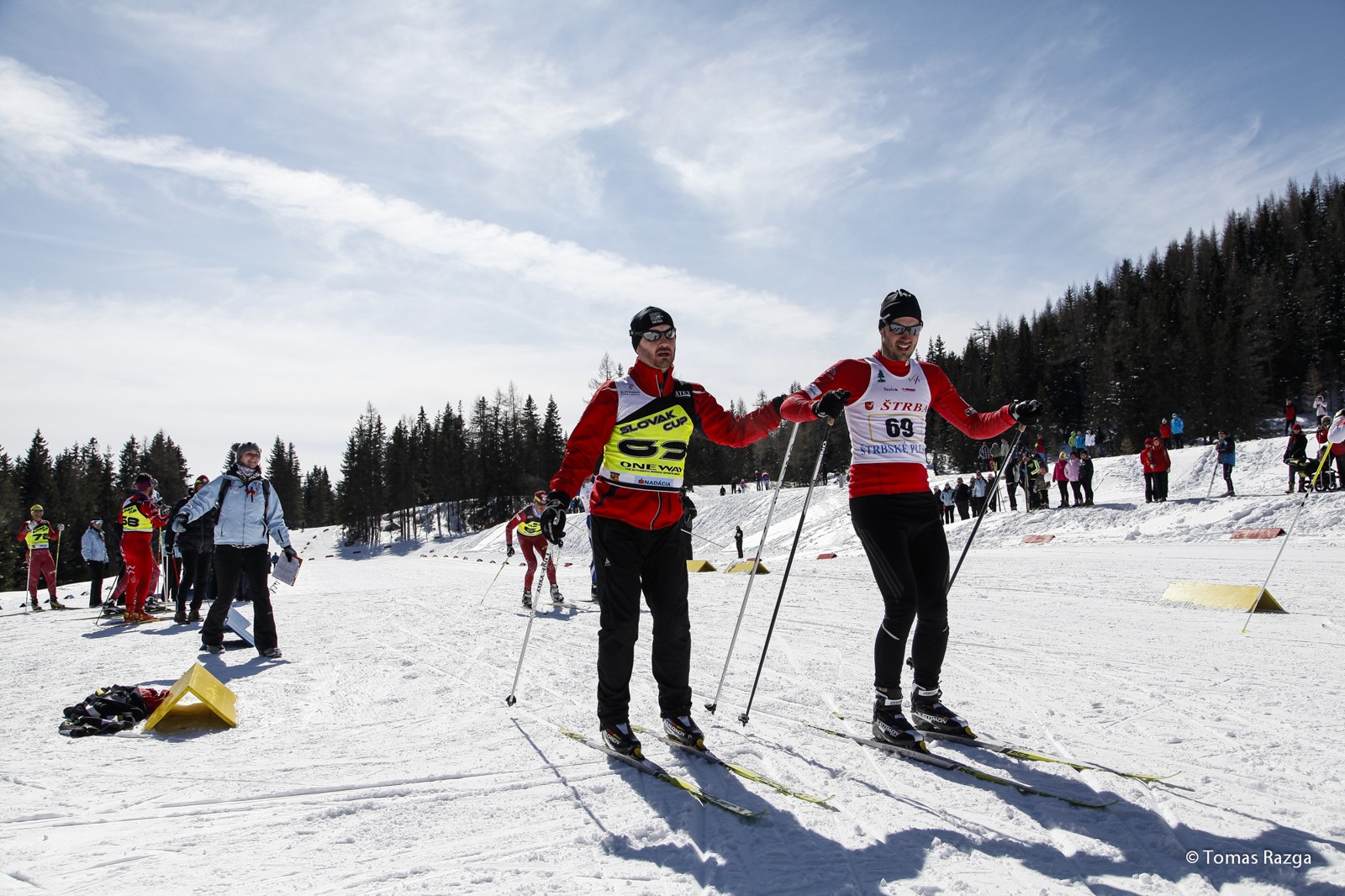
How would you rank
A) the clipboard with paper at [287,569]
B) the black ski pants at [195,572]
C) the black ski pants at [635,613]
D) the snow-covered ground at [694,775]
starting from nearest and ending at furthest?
the snow-covered ground at [694,775], the black ski pants at [635,613], the clipboard with paper at [287,569], the black ski pants at [195,572]

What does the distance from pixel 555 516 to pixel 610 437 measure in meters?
0.49

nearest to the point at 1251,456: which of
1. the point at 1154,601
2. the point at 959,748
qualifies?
the point at 1154,601

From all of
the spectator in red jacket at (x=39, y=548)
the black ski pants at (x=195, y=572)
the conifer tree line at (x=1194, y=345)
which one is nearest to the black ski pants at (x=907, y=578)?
the black ski pants at (x=195, y=572)

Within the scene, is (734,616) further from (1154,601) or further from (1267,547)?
(1267,547)

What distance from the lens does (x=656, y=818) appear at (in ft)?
9.12

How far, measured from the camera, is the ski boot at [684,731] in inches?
140

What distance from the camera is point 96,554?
45.0 feet

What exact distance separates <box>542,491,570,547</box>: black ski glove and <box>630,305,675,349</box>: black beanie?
2.87 ft

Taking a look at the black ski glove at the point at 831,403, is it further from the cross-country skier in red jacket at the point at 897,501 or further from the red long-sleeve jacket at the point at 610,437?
the red long-sleeve jacket at the point at 610,437

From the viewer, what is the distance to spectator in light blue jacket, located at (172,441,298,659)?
267 inches

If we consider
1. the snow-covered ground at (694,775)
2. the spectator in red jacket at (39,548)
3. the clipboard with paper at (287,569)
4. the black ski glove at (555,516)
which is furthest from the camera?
the spectator in red jacket at (39,548)

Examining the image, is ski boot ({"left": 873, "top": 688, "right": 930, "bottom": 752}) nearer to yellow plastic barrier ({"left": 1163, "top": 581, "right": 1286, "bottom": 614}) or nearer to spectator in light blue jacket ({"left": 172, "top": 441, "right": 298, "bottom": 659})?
spectator in light blue jacket ({"left": 172, "top": 441, "right": 298, "bottom": 659})

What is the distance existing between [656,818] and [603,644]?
1057 mm

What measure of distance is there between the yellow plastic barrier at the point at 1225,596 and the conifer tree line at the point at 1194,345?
3585cm
